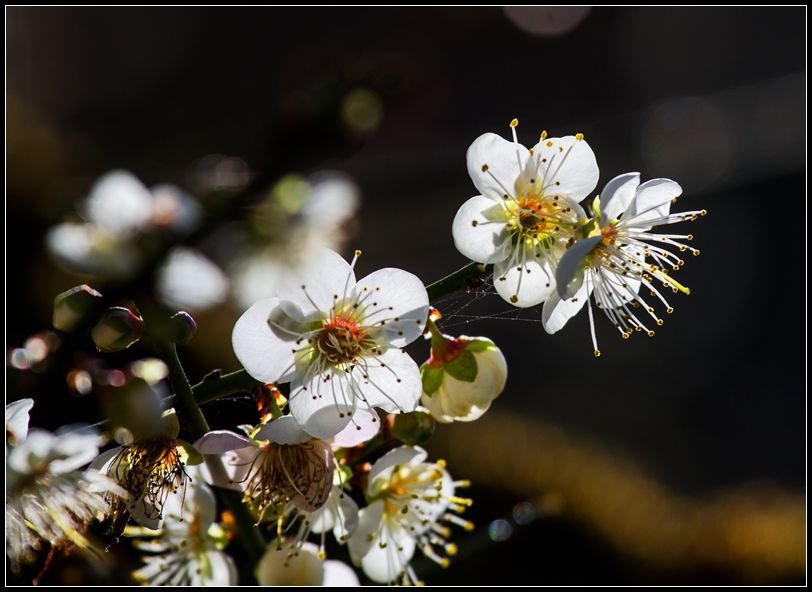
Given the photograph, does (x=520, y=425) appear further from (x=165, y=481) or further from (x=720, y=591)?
(x=165, y=481)

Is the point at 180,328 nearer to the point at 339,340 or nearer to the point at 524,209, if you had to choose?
the point at 339,340

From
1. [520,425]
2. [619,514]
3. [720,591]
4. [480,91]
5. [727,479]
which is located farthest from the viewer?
[480,91]

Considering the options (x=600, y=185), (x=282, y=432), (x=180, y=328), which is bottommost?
(x=600, y=185)

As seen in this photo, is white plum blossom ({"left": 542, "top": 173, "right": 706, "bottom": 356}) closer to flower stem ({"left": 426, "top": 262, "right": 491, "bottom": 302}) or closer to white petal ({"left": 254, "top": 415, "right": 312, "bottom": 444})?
flower stem ({"left": 426, "top": 262, "right": 491, "bottom": 302})

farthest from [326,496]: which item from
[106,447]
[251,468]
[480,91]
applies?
[480,91]

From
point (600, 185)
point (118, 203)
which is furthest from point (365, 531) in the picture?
Answer: point (600, 185)
